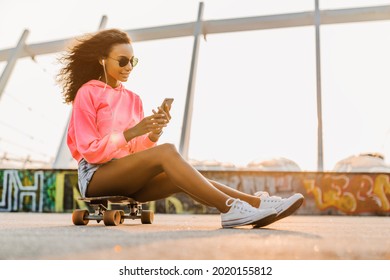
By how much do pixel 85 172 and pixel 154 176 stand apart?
13.6 inches

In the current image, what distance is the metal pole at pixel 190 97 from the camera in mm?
5945

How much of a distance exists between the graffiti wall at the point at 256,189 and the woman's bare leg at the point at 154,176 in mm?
4196

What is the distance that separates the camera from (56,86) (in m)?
2.55

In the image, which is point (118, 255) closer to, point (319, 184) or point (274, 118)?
point (274, 118)

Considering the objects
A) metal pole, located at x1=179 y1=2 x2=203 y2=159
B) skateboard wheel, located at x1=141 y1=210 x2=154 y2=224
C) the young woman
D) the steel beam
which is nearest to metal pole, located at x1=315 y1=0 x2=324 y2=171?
the steel beam

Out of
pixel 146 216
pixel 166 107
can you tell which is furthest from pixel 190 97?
pixel 166 107

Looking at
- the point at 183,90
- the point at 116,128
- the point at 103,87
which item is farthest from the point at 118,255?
the point at 183,90

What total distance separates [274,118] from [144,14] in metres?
2.44

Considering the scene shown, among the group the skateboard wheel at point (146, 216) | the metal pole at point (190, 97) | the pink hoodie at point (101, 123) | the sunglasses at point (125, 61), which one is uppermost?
the metal pole at point (190, 97)

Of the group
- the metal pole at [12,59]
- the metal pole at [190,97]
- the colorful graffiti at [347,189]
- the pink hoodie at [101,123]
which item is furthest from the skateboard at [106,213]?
the metal pole at [12,59]

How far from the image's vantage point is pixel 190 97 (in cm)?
612

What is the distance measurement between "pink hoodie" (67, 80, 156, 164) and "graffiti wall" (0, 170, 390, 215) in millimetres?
4139

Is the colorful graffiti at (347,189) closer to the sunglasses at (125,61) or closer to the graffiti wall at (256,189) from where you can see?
the graffiti wall at (256,189)

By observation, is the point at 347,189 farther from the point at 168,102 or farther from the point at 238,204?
the point at 168,102
